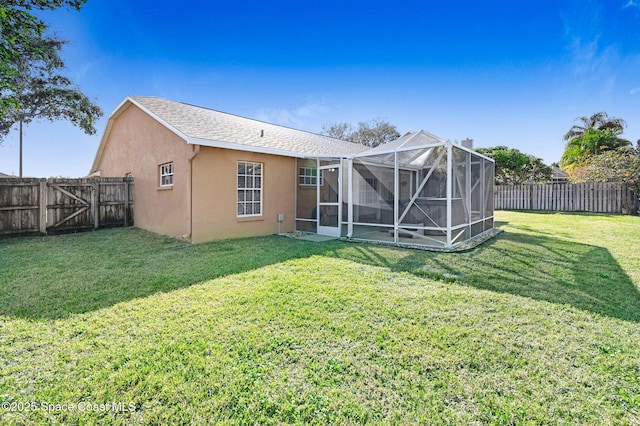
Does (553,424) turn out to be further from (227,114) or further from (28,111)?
(28,111)

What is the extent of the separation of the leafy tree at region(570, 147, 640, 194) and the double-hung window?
17.4 m

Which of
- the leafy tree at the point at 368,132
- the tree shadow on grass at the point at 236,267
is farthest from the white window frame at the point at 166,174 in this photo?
the leafy tree at the point at 368,132

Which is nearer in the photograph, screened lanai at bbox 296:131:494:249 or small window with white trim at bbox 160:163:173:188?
screened lanai at bbox 296:131:494:249

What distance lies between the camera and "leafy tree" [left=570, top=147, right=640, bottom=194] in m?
14.2

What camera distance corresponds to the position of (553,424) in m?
1.85

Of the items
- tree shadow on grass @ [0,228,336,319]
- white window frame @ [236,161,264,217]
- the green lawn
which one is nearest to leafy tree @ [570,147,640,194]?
the green lawn

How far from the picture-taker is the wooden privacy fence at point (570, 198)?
1453 cm

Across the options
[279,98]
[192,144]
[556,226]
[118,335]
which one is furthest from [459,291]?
[279,98]

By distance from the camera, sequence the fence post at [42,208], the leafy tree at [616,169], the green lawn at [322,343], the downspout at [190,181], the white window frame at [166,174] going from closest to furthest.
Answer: the green lawn at [322,343], the downspout at [190,181], the white window frame at [166,174], the fence post at [42,208], the leafy tree at [616,169]

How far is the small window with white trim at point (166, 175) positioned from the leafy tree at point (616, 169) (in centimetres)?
1997

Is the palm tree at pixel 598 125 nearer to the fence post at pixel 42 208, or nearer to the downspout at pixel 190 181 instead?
the downspout at pixel 190 181

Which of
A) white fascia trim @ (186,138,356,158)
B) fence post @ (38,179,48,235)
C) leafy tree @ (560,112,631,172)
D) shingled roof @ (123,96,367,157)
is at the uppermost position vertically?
leafy tree @ (560,112,631,172)

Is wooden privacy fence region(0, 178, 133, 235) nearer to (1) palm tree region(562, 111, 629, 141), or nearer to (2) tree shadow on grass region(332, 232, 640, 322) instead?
(2) tree shadow on grass region(332, 232, 640, 322)

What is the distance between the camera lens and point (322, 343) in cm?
279
